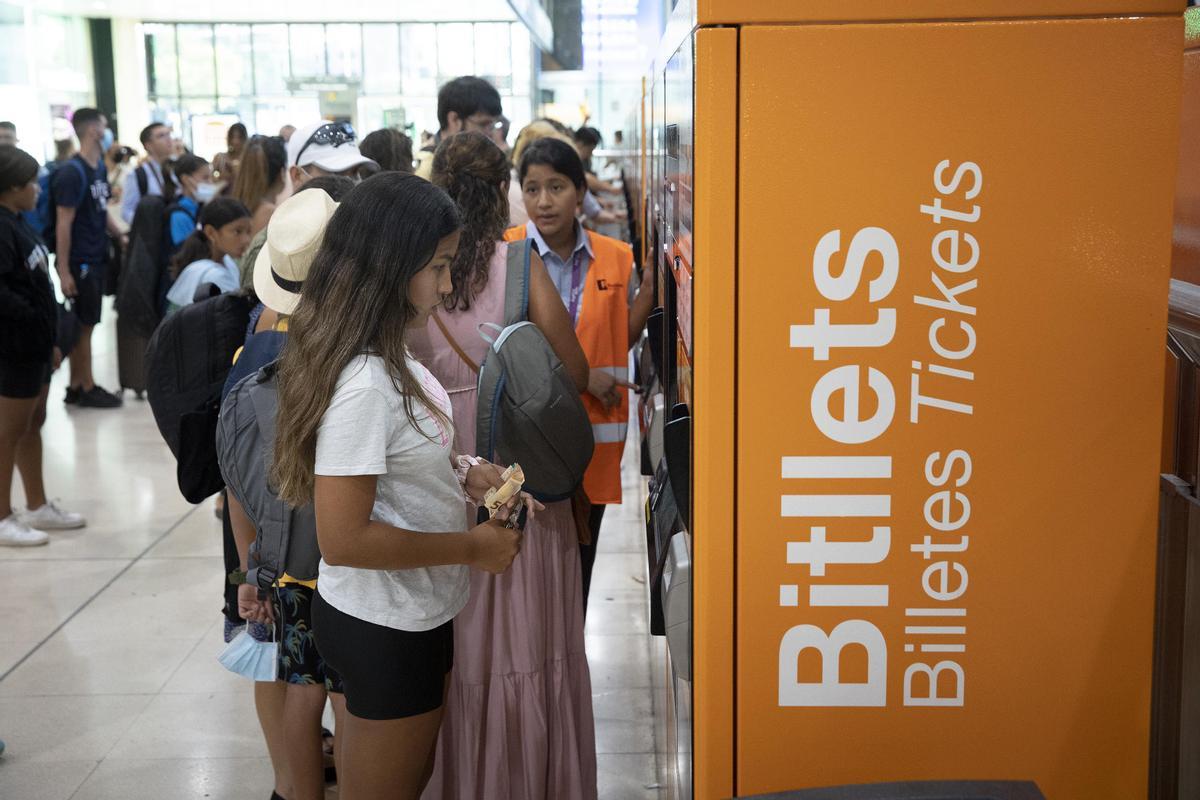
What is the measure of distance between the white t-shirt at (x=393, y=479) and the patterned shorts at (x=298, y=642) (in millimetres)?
445

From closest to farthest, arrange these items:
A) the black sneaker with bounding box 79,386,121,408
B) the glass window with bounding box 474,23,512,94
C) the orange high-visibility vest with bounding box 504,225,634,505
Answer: the orange high-visibility vest with bounding box 504,225,634,505 < the black sneaker with bounding box 79,386,121,408 < the glass window with bounding box 474,23,512,94

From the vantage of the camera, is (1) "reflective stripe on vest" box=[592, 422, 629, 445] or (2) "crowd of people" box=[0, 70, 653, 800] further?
(1) "reflective stripe on vest" box=[592, 422, 629, 445]

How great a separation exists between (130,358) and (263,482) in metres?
6.44

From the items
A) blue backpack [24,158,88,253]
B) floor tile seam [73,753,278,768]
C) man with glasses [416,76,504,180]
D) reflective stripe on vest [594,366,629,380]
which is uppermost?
man with glasses [416,76,504,180]

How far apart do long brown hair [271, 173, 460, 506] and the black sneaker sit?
697 cm

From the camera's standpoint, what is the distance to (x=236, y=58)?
27.5 m

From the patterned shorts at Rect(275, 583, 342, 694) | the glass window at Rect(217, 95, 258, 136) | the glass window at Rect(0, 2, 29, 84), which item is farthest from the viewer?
the glass window at Rect(217, 95, 258, 136)

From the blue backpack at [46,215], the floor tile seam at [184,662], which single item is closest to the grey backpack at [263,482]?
the floor tile seam at [184,662]

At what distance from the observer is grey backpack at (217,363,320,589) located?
91.4 inches

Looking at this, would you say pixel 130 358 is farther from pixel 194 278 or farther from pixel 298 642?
pixel 298 642

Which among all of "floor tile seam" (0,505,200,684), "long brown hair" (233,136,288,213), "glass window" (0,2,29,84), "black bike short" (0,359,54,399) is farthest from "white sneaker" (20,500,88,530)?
"glass window" (0,2,29,84)

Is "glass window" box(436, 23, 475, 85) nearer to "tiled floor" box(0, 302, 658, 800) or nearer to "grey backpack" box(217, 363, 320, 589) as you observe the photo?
"tiled floor" box(0, 302, 658, 800)

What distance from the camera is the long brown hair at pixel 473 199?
2.71 meters

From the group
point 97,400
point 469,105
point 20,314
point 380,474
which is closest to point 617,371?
point 380,474
